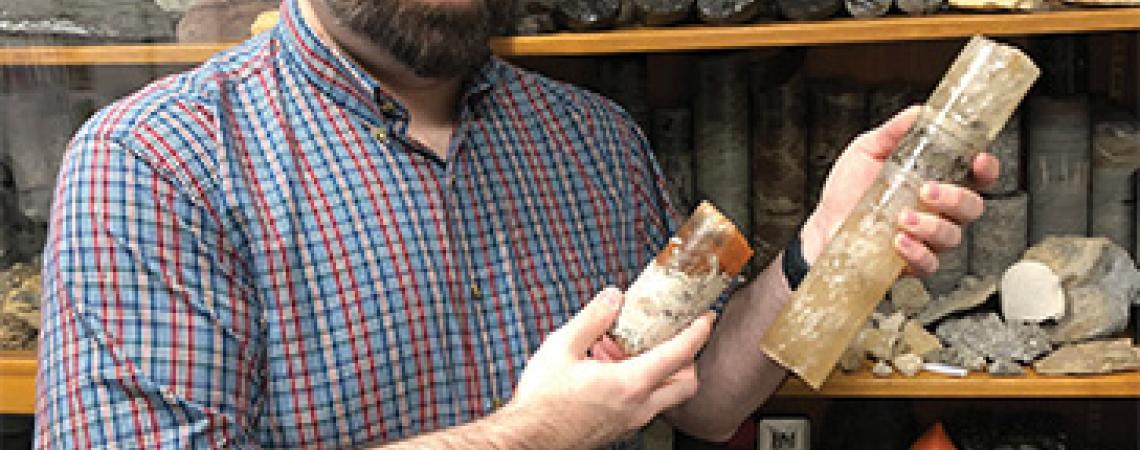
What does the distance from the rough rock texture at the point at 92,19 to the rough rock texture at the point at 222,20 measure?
33mm

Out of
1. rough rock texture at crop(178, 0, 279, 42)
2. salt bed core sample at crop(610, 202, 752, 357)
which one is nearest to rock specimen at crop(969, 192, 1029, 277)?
salt bed core sample at crop(610, 202, 752, 357)

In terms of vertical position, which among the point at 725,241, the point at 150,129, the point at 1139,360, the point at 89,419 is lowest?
the point at 1139,360

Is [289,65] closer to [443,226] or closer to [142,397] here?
[443,226]

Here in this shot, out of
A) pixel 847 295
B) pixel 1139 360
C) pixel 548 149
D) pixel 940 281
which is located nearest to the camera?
pixel 847 295

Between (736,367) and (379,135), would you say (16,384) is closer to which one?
(379,135)

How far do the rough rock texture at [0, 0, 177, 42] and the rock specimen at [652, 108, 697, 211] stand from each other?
2.25 feet

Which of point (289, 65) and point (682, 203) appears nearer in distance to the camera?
point (289, 65)

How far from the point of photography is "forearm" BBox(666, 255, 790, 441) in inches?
52.1

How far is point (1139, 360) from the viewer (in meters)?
1.46

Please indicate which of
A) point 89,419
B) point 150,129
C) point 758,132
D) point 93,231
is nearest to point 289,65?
point 150,129

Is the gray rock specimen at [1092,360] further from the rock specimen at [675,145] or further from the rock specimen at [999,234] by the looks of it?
the rock specimen at [675,145]

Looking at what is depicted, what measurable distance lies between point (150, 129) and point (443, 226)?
29 centimetres

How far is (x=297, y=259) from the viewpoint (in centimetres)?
108

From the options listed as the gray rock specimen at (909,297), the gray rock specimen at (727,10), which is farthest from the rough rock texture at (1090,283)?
the gray rock specimen at (727,10)
